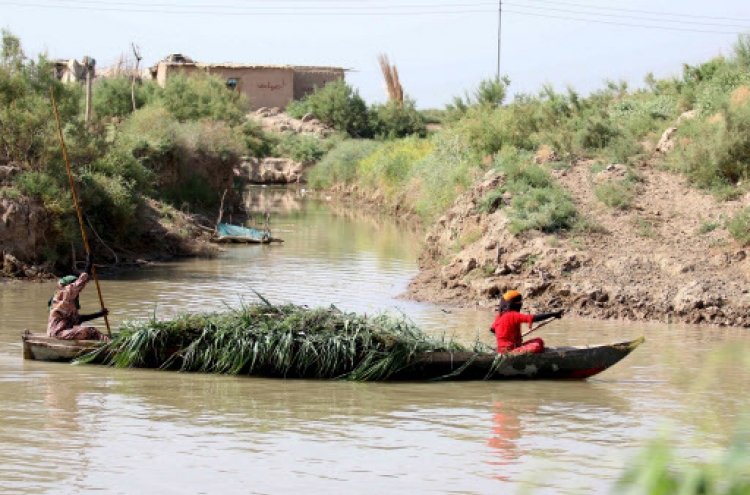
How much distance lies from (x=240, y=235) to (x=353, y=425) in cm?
2071

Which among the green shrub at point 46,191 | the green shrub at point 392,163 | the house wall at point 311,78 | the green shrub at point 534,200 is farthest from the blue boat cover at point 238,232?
the house wall at point 311,78

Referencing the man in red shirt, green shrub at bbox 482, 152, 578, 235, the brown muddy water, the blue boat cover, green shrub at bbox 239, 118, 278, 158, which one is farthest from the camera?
green shrub at bbox 239, 118, 278, 158

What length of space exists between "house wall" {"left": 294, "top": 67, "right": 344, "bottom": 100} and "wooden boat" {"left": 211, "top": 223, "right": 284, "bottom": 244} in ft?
120

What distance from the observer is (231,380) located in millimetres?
12164

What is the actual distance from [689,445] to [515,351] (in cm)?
348

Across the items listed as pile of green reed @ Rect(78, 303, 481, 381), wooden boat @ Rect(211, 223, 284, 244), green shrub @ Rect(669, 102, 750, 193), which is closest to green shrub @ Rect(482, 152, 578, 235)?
green shrub @ Rect(669, 102, 750, 193)

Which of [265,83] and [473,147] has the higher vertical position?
[265,83]

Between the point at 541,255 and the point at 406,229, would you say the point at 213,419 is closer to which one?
the point at 541,255

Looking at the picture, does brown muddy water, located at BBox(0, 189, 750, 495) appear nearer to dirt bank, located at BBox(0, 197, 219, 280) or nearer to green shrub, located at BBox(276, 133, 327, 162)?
dirt bank, located at BBox(0, 197, 219, 280)

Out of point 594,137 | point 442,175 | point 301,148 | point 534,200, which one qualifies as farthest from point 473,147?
point 301,148

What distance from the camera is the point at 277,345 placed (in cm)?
1219

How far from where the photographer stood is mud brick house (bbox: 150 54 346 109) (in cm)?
6209

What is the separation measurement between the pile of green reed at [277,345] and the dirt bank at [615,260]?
6.28 metres

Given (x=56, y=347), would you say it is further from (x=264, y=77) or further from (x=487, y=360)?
(x=264, y=77)
